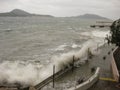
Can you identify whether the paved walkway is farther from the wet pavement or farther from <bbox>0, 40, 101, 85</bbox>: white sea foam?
<bbox>0, 40, 101, 85</bbox>: white sea foam

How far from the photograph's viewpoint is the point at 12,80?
952 inches

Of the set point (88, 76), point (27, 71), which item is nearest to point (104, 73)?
point (88, 76)

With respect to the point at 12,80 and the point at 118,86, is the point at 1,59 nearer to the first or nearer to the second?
the point at 12,80

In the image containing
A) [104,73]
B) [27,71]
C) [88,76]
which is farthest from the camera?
[27,71]

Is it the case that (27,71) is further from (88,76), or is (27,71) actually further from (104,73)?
(104,73)

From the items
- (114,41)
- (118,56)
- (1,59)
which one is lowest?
(1,59)

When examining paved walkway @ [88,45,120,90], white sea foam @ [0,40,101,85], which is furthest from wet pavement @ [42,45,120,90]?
white sea foam @ [0,40,101,85]

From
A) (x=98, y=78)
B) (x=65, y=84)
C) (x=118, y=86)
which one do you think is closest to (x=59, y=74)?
(x=65, y=84)

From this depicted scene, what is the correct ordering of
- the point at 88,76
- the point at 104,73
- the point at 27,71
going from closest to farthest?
the point at 88,76 < the point at 104,73 < the point at 27,71

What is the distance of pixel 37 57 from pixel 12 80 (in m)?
13.2

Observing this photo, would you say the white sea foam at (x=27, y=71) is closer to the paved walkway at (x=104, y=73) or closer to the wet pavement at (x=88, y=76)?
the wet pavement at (x=88, y=76)

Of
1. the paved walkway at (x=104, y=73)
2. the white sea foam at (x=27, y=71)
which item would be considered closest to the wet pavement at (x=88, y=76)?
the paved walkway at (x=104, y=73)

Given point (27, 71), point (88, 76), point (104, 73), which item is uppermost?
point (104, 73)

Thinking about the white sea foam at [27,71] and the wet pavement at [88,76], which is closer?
the wet pavement at [88,76]
